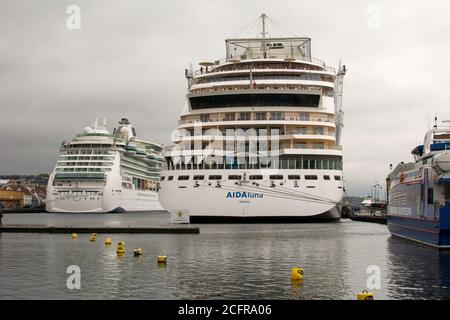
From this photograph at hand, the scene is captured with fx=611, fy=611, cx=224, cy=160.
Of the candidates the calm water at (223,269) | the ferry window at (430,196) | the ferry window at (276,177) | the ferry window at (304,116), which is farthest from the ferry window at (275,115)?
the ferry window at (430,196)

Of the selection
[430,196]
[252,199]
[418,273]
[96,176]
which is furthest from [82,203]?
[418,273]

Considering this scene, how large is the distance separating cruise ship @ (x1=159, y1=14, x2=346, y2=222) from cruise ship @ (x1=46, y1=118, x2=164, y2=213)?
5684 cm

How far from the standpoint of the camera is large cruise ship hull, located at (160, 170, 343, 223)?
190 feet

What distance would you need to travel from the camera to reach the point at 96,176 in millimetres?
122562

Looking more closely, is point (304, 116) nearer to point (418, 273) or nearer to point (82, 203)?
point (418, 273)

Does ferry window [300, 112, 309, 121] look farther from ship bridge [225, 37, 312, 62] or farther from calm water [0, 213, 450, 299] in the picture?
calm water [0, 213, 450, 299]

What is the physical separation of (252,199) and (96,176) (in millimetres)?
70528

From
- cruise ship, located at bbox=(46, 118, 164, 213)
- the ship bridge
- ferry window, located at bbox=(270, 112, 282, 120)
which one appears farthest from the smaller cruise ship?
cruise ship, located at bbox=(46, 118, 164, 213)

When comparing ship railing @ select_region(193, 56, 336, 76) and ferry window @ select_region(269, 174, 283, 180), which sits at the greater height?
ship railing @ select_region(193, 56, 336, 76)

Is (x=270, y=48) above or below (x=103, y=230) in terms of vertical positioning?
above

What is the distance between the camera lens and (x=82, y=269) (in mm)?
26844
